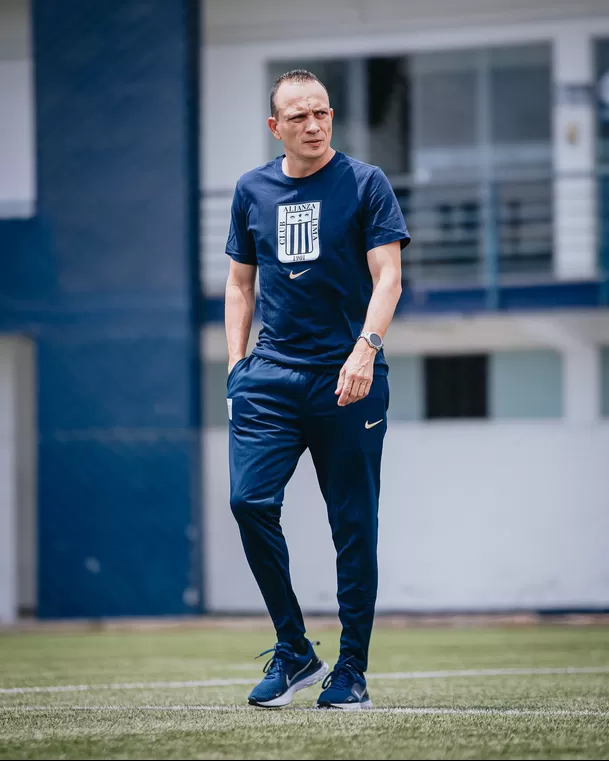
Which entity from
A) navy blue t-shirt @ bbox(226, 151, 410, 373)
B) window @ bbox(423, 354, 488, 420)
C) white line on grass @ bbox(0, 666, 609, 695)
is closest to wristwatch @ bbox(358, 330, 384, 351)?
navy blue t-shirt @ bbox(226, 151, 410, 373)

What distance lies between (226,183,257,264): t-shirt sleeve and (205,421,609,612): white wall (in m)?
9.04

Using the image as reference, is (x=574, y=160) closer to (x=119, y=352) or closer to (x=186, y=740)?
(x=119, y=352)

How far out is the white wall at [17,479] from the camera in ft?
47.2

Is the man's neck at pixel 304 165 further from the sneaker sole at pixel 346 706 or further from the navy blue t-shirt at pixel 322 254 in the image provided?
the sneaker sole at pixel 346 706

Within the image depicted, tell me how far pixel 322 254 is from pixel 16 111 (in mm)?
10948

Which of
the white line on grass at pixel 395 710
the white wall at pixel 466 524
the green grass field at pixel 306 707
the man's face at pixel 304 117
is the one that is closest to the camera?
the green grass field at pixel 306 707

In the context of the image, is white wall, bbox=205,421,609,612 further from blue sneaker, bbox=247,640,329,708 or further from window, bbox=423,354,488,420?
blue sneaker, bbox=247,640,329,708

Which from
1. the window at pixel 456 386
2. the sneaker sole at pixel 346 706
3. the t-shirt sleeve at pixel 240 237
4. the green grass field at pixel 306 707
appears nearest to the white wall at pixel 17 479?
the window at pixel 456 386

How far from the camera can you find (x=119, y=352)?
13.8 metres

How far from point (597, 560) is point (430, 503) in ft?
A: 5.50

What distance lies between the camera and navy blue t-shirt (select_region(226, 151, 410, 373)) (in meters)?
4.61

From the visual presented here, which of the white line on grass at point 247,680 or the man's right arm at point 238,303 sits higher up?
the man's right arm at point 238,303

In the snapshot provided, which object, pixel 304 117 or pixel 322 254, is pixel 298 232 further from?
pixel 304 117

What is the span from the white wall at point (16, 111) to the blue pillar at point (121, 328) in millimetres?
779
